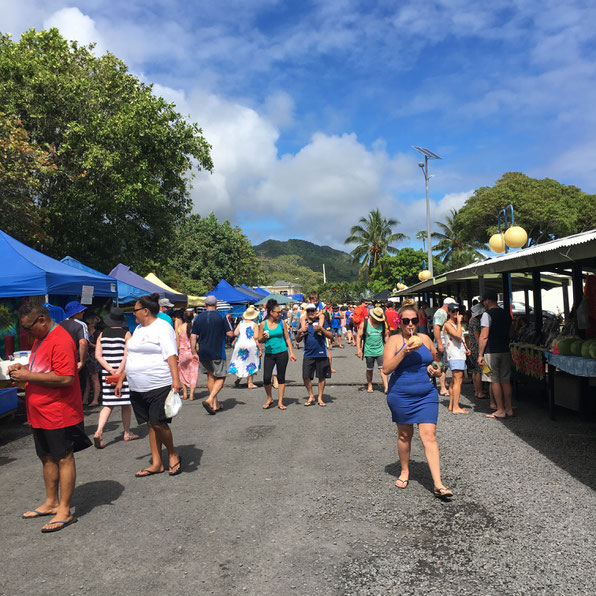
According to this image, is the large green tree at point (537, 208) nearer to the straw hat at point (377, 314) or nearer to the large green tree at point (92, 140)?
the large green tree at point (92, 140)

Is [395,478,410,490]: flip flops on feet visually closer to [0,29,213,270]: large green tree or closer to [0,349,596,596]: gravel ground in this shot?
[0,349,596,596]: gravel ground

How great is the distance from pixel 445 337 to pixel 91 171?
15355mm

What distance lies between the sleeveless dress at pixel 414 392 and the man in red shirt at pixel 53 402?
2.76m

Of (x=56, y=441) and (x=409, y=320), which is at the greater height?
(x=409, y=320)

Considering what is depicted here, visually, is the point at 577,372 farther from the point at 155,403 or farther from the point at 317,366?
the point at 155,403

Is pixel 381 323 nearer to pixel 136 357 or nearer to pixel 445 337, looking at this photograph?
pixel 445 337

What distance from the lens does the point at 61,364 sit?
13.1 feet

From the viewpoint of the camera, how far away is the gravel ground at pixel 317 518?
3158 millimetres

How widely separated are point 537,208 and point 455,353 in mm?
35384

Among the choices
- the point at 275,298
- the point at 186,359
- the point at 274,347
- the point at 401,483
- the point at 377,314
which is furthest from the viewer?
the point at 275,298

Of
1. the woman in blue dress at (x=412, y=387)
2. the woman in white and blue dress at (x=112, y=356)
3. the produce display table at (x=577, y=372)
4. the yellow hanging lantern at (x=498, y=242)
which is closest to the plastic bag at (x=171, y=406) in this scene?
the woman in white and blue dress at (x=112, y=356)

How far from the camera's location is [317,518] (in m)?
4.06

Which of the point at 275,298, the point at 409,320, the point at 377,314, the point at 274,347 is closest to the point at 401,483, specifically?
the point at 409,320

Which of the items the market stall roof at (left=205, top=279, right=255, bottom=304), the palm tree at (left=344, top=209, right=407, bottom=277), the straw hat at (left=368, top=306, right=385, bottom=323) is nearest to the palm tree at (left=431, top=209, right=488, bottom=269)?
the palm tree at (left=344, top=209, right=407, bottom=277)
